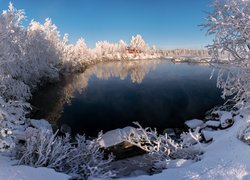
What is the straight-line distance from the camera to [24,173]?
8086mm

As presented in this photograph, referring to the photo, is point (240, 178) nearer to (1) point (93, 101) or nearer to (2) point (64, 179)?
(2) point (64, 179)

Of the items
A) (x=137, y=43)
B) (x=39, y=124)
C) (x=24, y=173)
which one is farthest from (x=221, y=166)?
(x=137, y=43)

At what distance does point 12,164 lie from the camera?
9.08 m

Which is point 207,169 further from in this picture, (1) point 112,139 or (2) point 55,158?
(1) point 112,139

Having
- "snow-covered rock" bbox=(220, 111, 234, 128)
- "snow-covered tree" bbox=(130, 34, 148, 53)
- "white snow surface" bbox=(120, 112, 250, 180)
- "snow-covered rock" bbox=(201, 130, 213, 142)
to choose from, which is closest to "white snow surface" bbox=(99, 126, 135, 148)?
"snow-covered rock" bbox=(201, 130, 213, 142)

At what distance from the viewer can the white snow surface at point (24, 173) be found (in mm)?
7805

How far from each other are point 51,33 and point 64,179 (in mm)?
52775

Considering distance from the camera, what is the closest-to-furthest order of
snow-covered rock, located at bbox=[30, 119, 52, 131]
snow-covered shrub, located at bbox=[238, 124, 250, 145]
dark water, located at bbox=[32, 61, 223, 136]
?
snow-covered shrub, located at bbox=[238, 124, 250, 145] < snow-covered rock, located at bbox=[30, 119, 52, 131] < dark water, located at bbox=[32, 61, 223, 136]

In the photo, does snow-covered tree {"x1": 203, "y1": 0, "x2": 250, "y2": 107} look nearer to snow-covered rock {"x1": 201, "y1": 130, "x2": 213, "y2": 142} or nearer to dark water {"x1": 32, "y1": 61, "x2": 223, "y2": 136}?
snow-covered rock {"x1": 201, "y1": 130, "x2": 213, "y2": 142}

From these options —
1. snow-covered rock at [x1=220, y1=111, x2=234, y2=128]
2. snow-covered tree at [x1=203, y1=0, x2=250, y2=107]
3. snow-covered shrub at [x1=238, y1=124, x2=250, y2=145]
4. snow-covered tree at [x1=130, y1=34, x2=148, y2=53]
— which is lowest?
snow-covered rock at [x1=220, y1=111, x2=234, y2=128]

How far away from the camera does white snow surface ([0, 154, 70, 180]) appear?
7805 millimetres

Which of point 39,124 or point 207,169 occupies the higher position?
point 39,124

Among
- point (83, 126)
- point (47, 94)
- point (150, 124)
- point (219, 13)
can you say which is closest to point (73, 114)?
point (83, 126)

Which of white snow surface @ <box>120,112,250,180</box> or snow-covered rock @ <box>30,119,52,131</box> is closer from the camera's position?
white snow surface @ <box>120,112,250,180</box>
